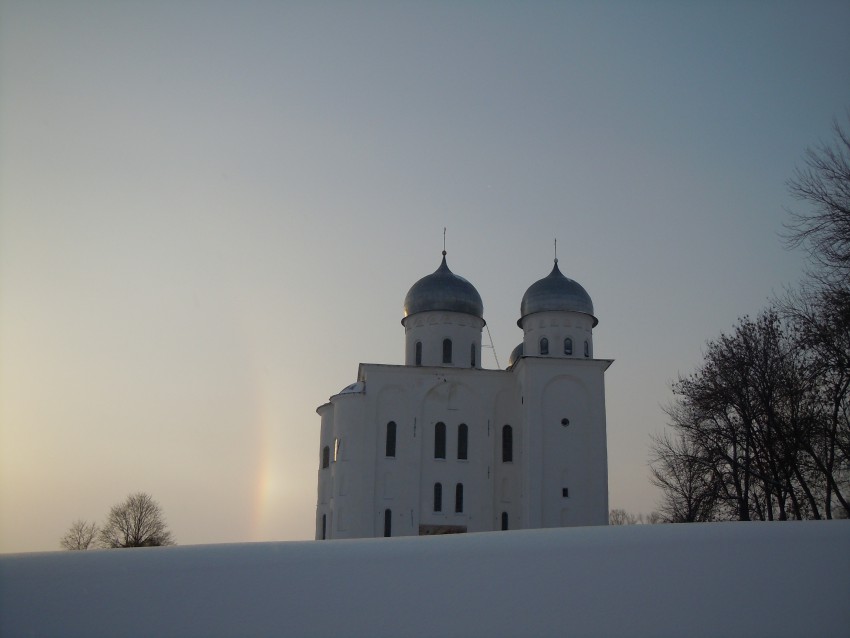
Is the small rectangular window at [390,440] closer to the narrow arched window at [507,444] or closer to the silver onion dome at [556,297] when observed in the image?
the narrow arched window at [507,444]

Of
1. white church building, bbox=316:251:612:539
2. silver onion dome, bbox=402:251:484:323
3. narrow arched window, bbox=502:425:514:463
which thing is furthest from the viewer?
silver onion dome, bbox=402:251:484:323

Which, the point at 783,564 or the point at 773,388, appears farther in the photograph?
the point at 773,388

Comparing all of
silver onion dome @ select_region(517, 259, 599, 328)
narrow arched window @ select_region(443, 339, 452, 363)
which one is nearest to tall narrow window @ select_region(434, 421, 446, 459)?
narrow arched window @ select_region(443, 339, 452, 363)

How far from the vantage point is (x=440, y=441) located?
120 ft

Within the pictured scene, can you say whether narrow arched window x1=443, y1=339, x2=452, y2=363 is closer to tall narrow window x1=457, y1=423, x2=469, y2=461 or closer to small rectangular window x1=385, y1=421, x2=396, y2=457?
tall narrow window x1=457, y1=423, x2=469, y2=461

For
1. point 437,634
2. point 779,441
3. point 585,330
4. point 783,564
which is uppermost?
point 585,330

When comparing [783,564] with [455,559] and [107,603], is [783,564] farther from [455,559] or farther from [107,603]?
[107,603]

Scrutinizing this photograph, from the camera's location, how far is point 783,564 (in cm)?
1089

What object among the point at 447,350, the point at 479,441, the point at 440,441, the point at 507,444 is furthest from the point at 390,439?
the point at 447,350

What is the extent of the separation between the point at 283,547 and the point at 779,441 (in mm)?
18262

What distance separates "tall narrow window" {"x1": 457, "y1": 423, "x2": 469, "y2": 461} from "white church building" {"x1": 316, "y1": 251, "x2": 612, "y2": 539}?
0.04 meters

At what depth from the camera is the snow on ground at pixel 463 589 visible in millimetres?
9648

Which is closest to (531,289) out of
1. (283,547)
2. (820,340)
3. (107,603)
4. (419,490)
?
(419,490)

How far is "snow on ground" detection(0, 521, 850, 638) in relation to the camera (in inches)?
380
